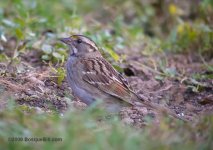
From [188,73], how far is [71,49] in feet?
6.25

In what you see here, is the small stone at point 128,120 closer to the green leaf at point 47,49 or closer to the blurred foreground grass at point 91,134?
the blurred foreground grass at point 91,134

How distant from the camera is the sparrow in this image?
20.0ft

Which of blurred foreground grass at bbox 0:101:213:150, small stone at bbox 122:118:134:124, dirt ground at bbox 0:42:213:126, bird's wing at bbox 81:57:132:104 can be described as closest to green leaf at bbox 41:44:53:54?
dirt ground at bbox 0:42:213:126

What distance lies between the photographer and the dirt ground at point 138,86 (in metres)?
6.22

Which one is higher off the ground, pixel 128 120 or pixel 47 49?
pixel 47 49

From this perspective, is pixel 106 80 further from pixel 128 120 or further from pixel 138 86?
pixel 138 86

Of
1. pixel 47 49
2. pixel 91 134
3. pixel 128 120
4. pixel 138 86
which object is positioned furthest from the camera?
pixel 47 49

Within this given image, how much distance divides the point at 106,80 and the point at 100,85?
0.09m

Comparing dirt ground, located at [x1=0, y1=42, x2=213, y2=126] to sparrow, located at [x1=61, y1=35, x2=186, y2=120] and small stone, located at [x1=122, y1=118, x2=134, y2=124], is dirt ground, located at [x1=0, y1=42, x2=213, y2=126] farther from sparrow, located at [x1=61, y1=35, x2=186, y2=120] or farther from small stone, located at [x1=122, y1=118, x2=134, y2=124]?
sparrow, located at [x1=61, y1=35, x2=186, y2=120]

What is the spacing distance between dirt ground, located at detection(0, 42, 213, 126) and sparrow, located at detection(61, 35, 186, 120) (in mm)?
149

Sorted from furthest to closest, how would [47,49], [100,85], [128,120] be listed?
[47,49] → [100,85] → [128,120]

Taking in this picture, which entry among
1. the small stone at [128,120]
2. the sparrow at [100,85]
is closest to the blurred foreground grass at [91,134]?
the small stone at [128,120]

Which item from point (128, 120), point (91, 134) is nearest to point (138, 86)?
point (128, 120)

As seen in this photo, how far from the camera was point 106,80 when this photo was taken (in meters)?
6.27
